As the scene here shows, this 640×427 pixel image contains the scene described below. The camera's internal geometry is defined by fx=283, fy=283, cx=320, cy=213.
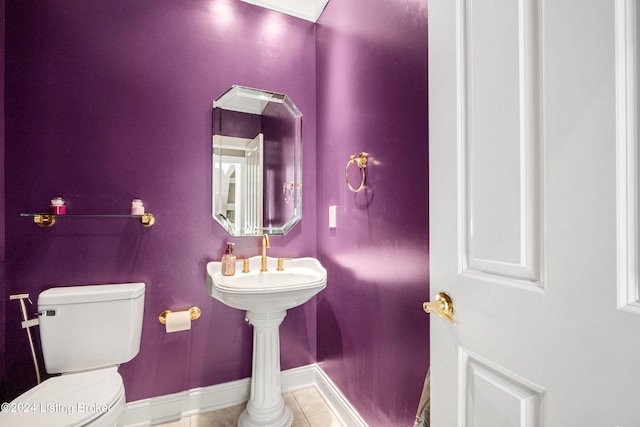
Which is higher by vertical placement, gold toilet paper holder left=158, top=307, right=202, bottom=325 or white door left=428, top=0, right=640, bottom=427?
white door left=428, top=0, right=640, bottom=427

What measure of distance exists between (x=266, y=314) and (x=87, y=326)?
844mm

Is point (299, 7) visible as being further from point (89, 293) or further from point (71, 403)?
point (71, 403)

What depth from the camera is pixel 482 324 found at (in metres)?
0.60

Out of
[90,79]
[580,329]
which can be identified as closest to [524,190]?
[580,329]

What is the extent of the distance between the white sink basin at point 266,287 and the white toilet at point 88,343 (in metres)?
0.43

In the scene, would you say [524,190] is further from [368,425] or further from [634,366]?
[368,425]

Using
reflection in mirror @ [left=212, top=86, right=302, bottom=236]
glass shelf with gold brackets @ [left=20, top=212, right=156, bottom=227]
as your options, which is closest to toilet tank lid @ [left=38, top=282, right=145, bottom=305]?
glass shelf with gold brackets @ [left=20, top=212, right=156, bottom=227]

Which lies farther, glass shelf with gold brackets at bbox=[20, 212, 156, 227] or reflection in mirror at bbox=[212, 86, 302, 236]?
reflection in mirror at bbox=[212, 86, 302, 236]

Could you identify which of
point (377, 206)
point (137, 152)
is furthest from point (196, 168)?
point (377, 206)

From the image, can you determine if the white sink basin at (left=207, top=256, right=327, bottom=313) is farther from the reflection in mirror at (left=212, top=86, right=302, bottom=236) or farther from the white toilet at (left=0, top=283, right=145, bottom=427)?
the white toilet at (left=0, top=283, right=145, bottom=427)

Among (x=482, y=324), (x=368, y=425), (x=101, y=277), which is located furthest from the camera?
(x=101, y=277)

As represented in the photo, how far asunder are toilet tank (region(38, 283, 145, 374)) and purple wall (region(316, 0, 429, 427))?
1.09 metres

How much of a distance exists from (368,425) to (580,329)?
4.16ft

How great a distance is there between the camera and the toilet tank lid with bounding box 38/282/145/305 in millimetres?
1322
